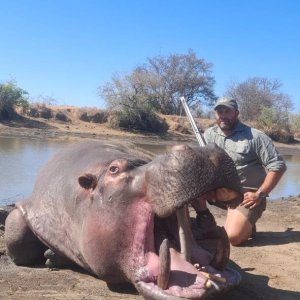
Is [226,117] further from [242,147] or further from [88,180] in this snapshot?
[88,180]

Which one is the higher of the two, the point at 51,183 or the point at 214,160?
the point at 214,160

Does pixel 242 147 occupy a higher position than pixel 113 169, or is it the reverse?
pixel 242 147

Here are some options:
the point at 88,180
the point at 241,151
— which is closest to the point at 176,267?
the point at 88,180

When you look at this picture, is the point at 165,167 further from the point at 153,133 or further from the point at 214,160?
the point at 153,133

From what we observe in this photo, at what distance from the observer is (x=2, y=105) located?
31312 mm

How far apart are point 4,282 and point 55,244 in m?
0.45

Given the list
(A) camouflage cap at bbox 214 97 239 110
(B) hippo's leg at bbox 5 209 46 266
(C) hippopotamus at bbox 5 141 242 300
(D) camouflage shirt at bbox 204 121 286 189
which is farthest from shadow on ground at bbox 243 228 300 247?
(C) hippopotamus at bbox 5 141 242 300

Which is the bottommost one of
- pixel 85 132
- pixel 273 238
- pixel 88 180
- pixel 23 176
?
pixel 23 176

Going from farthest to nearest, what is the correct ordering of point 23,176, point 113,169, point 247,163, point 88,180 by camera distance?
point 23,176 → point 247,163 → point 88,180 → point 113,169

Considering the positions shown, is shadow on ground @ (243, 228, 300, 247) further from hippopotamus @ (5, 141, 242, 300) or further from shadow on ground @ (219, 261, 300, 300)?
hippopotamus @ (5, 141, 242, 300)

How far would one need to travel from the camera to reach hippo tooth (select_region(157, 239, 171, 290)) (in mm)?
3137

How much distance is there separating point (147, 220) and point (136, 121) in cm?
3113

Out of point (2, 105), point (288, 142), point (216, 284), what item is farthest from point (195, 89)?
point (216, 284)

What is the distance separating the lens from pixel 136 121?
3438cm
